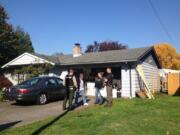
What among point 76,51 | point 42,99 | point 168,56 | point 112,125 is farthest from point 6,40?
point 168,56

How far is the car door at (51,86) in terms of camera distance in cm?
1481

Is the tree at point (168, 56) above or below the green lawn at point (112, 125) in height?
above

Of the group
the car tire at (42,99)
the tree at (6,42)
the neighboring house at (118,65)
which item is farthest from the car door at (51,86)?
the tree at (6,42)

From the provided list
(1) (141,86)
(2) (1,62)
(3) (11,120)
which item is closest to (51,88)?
(3) (11,120)

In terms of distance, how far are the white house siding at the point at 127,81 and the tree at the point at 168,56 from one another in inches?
1892

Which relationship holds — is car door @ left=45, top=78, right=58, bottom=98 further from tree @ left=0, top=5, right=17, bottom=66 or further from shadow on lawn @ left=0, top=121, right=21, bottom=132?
tree @ left=0, top=5, right=17, bottom=66

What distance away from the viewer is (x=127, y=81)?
18016 millimetres

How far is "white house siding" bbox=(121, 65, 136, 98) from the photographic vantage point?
58.2 feet

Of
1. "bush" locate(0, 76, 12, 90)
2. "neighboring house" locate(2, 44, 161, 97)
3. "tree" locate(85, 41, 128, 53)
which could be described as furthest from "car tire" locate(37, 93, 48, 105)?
"tree" locate(85, 41, 128, 53)

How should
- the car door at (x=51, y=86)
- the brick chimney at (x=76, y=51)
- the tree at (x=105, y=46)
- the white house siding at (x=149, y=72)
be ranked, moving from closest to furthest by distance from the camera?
the car door at (x=51, y=86)
the white house siding at (x=149, y=72)
the brick chimney at (x=76, y=51)
the tree at (x=105, y=46)

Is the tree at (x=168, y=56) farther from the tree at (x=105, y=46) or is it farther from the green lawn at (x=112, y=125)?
the green lawn at (x=112, y=125)

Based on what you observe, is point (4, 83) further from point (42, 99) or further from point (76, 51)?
point (42, 99)

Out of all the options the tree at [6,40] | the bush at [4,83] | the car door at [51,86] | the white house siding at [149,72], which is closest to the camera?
the car door at [51,86]

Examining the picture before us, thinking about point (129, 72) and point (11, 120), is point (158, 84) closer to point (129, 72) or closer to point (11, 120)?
point (129, 72)
